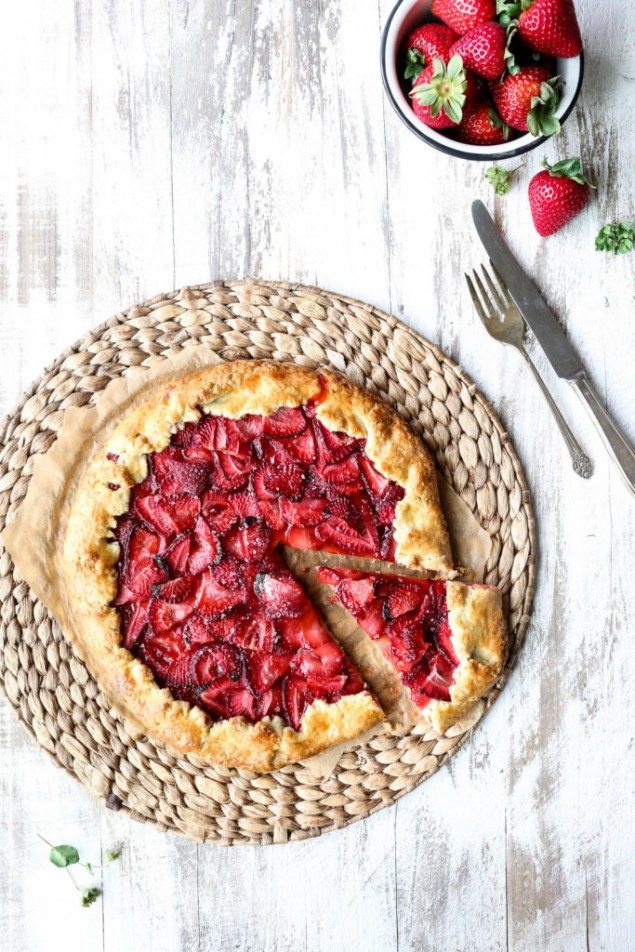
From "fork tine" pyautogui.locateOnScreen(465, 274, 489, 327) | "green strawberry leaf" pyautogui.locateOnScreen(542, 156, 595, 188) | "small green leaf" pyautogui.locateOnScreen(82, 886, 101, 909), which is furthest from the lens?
"small green leaf" pyautogui.locateOnScreen(82, 886, 101, 909)

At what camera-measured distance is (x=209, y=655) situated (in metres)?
3.34

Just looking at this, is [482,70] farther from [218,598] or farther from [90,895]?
[90,895]

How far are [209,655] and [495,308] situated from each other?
1759 millimetres

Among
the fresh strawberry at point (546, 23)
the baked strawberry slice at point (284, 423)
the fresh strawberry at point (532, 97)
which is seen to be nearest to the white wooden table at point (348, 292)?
the fresh strawberry at point (532, 97)

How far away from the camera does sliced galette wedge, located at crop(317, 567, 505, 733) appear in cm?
331

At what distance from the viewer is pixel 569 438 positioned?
142 inches

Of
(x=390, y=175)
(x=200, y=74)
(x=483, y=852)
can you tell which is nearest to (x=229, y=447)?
(x=390, y=175)

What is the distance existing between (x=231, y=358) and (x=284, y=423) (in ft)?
1.30

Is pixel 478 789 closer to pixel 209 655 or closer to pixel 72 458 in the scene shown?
pixel 209 655

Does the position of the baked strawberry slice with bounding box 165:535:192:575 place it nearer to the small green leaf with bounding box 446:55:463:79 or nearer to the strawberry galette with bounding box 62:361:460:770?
the strawberry galette with bounding box 62:361:460:770

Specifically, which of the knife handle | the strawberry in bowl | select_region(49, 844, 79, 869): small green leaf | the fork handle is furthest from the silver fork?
select_region(49, 844, 79, 869): small green leaf

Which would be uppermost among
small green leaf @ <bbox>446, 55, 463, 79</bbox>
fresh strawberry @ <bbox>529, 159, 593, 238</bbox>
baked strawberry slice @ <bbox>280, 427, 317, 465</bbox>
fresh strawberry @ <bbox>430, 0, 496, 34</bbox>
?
fresh strawberry @ <bbox>430, 0, 496, 34</bbox>

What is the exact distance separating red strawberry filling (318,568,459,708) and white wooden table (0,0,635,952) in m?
0.48

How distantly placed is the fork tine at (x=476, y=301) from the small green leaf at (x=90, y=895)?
2.79 metres
